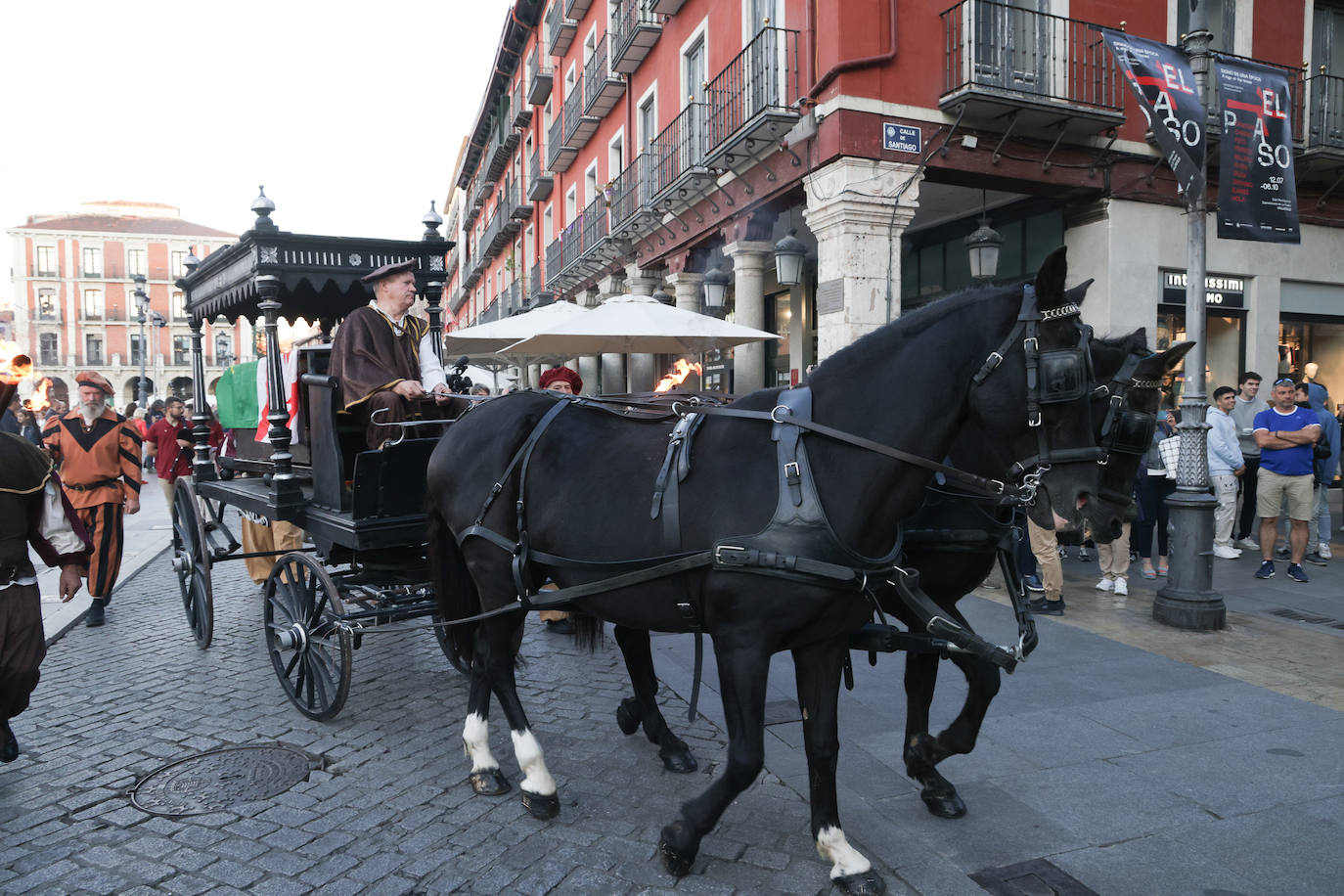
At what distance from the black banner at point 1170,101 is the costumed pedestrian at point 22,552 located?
7.36 m

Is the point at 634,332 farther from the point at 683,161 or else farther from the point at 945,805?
the point at 683,161

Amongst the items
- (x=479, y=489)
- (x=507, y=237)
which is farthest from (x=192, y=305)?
(x=507, y=237)

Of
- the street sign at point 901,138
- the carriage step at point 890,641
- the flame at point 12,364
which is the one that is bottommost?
the carriage step at point 890,641

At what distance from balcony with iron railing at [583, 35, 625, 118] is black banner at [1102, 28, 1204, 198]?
12.9 m

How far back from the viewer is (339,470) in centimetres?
488

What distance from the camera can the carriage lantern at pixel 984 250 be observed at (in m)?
9.71

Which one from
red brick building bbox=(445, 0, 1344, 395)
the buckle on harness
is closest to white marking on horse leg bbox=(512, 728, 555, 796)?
the buckle on harness

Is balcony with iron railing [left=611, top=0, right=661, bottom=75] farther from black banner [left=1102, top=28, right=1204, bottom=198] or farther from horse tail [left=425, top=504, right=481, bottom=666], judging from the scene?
horse tail [left=425, top=504, right=481, bottom=666]

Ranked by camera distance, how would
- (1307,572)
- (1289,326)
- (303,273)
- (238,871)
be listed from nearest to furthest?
(238,871) < (303,273) < (1307,572) < (1289,326)

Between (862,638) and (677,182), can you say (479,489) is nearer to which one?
(862,638)

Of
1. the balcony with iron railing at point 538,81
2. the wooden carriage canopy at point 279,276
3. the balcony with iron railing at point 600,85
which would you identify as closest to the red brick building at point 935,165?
the balcony with iron railing at point 600,85

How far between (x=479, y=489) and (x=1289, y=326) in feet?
44.3

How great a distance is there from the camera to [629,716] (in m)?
4.29

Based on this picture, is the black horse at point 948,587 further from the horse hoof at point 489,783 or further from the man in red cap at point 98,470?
the man in red cap at point 98,470
